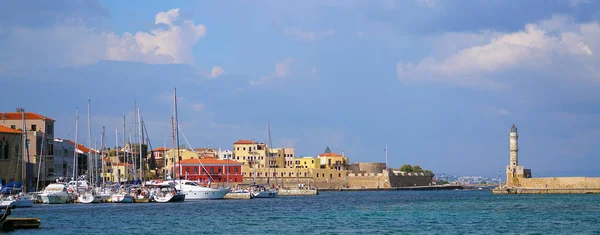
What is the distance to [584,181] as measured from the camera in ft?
329

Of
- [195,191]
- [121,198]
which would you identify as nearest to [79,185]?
[121,198]

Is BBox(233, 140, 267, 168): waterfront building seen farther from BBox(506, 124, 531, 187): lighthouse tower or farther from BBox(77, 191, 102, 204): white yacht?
BBox(77, 191, 102, 204): white yacht

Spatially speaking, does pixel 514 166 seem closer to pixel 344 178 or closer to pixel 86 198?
pixel 344 178

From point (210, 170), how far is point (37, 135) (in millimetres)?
36457

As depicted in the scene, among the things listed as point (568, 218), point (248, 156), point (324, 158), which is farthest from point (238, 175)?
point (568, 218)

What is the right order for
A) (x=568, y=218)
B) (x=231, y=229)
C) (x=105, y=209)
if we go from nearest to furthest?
1. (x=231, y=229)
2. (x=568, y=218)
3. (x=105, y=209)

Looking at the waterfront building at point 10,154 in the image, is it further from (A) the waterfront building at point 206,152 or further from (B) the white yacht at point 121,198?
(A) the waterfront building at point 206,152

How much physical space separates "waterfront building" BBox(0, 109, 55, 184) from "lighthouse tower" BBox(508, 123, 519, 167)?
5641 cm

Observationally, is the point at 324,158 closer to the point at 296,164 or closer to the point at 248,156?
the point at 296,164

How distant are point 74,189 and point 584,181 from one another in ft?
193

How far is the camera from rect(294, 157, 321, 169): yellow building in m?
144

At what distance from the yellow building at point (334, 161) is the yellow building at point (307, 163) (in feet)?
8.11

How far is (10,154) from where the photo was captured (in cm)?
7812

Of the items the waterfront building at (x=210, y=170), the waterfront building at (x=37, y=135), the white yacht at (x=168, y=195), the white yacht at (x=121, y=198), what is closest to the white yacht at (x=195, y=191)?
the white yacht at (x=168, y=195)
